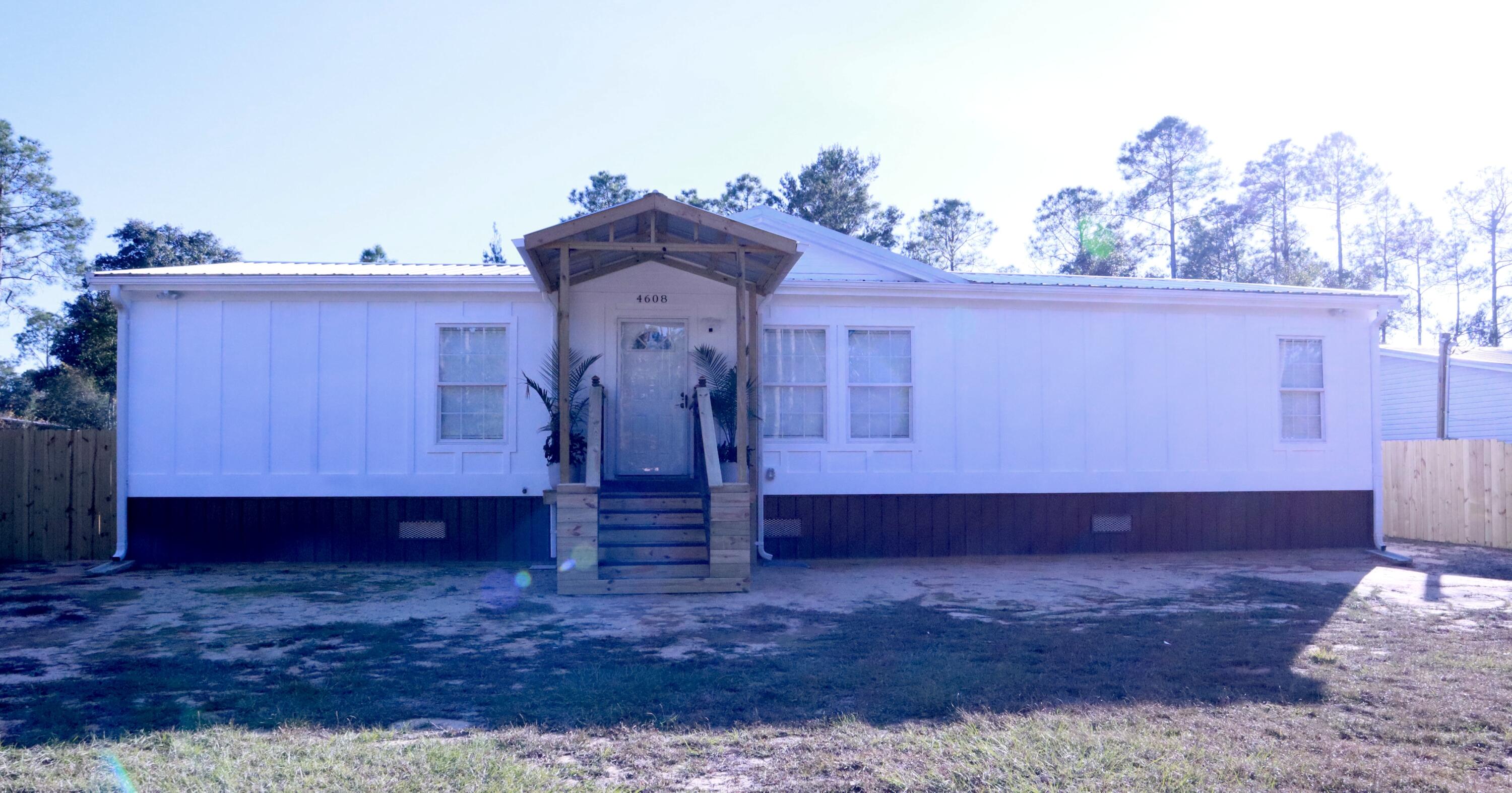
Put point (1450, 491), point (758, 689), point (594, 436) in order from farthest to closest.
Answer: point (1450, 491), point (594, 436), point (758, 689)

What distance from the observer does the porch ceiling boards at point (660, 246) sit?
839 cm

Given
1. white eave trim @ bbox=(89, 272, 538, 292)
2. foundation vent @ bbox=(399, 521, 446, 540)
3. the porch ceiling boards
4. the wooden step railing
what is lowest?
foundation vent @ bbox=(399, 521, 446, 540)

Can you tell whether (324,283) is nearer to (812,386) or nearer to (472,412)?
(472,412)

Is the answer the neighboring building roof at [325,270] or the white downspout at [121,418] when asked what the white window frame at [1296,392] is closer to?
the neighboring building roof at [325,270]

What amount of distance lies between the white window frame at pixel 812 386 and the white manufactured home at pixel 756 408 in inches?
1.1

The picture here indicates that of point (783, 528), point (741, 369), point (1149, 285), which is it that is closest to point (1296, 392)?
point (1149, 285)

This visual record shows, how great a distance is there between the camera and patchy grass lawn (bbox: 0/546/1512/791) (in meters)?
3.88

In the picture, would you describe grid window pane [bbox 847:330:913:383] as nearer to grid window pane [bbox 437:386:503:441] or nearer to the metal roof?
the metal roof

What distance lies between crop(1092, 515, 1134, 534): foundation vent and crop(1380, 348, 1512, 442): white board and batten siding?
9.79 m

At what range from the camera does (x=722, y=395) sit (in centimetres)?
995

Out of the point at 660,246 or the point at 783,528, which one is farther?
the point at 783,528

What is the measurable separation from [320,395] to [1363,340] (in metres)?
12.0

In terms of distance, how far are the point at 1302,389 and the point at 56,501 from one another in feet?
46.4

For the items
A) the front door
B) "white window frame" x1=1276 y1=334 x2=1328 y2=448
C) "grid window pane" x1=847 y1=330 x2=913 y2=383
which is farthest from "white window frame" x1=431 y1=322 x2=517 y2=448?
"white window frame" x1=1276 y1=334 x2=1328 y2=448
